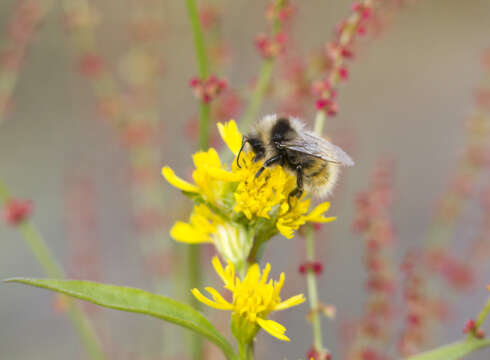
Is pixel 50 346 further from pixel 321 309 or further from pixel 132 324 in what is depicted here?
pixel 321 309

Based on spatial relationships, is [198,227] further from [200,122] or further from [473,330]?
[473,330]

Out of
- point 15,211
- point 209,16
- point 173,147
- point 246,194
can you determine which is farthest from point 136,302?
point 173,147

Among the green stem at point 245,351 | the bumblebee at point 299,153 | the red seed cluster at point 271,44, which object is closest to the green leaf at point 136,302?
the green stem at point 245,351

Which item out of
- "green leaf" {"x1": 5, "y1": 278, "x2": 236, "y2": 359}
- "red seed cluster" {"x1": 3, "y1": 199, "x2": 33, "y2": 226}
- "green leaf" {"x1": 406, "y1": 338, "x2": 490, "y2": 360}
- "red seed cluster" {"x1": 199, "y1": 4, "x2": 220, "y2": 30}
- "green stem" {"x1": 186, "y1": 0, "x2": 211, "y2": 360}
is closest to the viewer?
"green leaf" {"x1": 5, "y1": 278, "x2": 236, "y2": 359}

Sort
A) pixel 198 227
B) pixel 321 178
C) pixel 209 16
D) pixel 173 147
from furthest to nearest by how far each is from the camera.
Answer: pixel 173 147
pixel 209 16
pixel 321 178
pixel 198 227

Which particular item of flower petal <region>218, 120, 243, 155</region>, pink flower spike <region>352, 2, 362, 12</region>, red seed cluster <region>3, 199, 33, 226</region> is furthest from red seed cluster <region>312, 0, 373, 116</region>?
red seed cluster <region>3, 199, 33, 226</region>

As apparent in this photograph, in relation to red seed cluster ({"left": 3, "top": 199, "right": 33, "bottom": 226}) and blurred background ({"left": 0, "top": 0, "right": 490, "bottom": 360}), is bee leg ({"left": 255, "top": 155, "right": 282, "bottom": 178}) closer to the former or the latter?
blurred background ({"left": 0, "top": 0, "right": 490, "bottom": 360})

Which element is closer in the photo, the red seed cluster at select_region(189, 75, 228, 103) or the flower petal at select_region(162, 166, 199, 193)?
the flower petal at select_region(162, 166, 199, 193)
